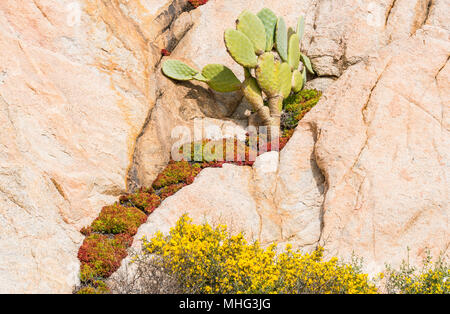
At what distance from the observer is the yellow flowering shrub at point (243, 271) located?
752cm

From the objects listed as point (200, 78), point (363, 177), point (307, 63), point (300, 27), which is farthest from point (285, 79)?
point (363, 177)

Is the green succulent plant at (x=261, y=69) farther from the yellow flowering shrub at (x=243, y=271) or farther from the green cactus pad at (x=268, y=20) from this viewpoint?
the yellow flowering shrub at (x=243, y=271)

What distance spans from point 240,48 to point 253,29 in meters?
0.94

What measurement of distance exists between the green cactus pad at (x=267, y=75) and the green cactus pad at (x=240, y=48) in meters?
0.23

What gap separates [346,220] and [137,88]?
718 cm

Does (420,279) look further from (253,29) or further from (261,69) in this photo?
(253,29)

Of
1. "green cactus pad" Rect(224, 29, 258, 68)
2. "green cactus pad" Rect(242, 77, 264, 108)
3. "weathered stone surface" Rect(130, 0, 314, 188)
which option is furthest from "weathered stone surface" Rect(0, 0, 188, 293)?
"green cactus pad" Rect(242, 77, 264, 108)

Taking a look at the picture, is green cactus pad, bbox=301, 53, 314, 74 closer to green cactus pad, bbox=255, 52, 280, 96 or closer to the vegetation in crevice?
the vegetation in crevice

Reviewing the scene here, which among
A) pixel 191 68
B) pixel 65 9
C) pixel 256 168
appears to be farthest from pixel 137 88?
pixel 256 168

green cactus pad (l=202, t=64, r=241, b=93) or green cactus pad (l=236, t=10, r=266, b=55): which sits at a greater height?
green cactus pad (l=236, t=10, r=266, b=55)

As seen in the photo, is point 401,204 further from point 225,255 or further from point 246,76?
point 246,76

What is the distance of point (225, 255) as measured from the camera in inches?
323

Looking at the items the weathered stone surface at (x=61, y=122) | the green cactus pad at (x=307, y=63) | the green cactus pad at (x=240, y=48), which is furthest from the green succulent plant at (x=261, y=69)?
the weathered stone surface at (x=61, y=122)

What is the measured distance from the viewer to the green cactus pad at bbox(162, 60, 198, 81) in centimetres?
1435
